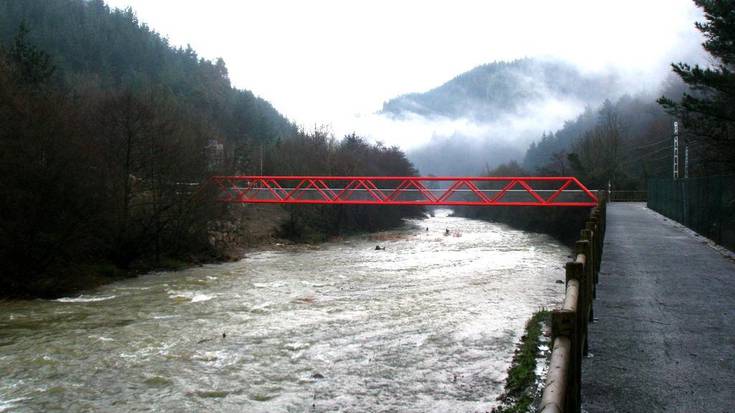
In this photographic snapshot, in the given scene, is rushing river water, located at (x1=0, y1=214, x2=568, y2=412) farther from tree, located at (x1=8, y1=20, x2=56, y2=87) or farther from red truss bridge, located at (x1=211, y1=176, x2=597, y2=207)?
tree, located at (x1=8, y1=20, x2=56, y2=87)

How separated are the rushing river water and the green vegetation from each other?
10.4 inches

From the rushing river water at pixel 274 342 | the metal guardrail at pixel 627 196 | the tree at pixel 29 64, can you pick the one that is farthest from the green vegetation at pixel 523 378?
the metal guardrail at pixel 627 196

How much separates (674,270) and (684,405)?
8067mm

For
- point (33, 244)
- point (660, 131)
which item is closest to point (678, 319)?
point (33, 244)

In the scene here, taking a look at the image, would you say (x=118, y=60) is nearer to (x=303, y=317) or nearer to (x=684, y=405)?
(x=303, y=317)

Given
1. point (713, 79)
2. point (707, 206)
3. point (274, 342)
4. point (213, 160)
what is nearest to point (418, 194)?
point (213, 160)

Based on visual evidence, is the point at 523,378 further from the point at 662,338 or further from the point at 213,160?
the point at 213,160

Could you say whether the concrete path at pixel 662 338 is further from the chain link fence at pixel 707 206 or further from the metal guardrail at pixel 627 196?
the metal guardrail at pixel 627 196

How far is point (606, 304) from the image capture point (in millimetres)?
9164

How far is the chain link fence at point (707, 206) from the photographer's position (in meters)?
15.2

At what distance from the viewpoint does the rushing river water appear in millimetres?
8789

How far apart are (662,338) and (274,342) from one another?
762 cm

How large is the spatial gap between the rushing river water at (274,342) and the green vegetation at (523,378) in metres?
0.26

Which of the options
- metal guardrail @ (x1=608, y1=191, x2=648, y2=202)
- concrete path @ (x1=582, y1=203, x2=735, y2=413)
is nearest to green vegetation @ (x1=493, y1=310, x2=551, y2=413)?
concrete path @ (x1=582, y1=203, x2=735, y2=413)
